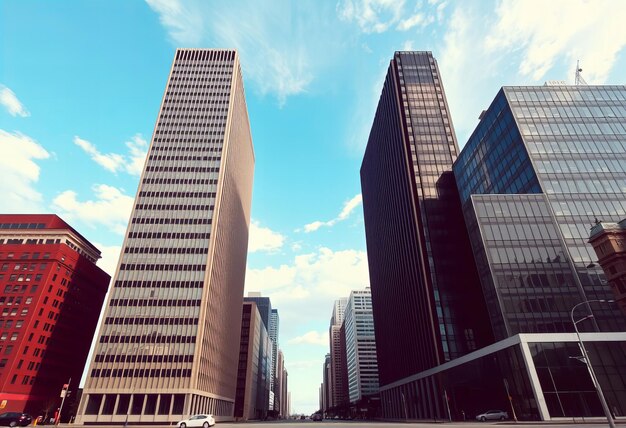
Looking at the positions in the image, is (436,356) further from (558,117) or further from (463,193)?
(558,117)

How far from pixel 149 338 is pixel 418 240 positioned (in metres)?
63.2

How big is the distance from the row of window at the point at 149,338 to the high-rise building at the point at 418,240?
5169 centimetres

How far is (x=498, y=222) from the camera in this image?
61125mm

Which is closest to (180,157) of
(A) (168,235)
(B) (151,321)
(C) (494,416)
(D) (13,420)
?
(A) (168,235)

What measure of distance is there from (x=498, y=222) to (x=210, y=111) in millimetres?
84866

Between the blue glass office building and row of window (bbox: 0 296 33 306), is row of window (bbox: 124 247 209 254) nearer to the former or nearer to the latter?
row of window (bbox: 0 296 33 306)

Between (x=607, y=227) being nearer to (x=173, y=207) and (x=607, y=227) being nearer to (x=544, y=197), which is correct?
(x=544, y=197)

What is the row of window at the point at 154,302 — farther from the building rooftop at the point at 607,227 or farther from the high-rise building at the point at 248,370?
the high-rise building at the point at 248,370

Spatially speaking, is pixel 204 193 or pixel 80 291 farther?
pixel 80 291

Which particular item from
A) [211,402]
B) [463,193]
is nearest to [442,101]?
[463,193]

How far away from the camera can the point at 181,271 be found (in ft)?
270

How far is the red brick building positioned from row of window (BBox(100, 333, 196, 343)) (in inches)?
2976

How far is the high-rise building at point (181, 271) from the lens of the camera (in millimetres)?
69938

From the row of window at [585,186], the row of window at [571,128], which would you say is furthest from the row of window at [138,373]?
the row of window at [571,128]
